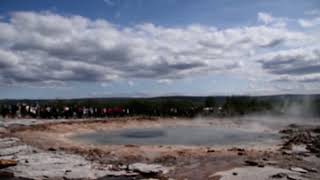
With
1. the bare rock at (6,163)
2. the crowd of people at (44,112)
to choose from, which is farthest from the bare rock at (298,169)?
the crowd of people at (44,112)

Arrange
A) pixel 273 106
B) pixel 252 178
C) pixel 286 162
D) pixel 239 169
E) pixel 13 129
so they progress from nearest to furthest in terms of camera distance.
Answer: pixel 252 178 < pixel 239 169 < pixel 286 162 < pixel 13 129 < pixel 273 106

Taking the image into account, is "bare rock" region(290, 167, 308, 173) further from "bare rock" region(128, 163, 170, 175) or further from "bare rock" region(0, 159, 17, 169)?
"bare rock" region(0, 159, 17, 169)

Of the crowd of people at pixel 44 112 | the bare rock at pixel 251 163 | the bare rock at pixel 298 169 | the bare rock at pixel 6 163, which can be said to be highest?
the crowd of people at pixel 44 112

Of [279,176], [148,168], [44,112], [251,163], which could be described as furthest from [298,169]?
[44,112]

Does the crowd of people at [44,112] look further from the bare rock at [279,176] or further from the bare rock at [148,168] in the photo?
the bare rock at [279,176]

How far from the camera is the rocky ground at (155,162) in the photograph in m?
14.3

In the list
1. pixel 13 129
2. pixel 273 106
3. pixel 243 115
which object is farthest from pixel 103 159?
pixel 273 106

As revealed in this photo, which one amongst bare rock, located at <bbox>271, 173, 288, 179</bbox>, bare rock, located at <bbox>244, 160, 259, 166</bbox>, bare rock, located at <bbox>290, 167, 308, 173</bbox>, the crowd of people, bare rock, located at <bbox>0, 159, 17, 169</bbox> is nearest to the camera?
bare rock, located at <bbox>271, 173, 288, 179</bbox>

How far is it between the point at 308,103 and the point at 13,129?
45.2 m

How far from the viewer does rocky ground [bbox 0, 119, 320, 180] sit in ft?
47.1

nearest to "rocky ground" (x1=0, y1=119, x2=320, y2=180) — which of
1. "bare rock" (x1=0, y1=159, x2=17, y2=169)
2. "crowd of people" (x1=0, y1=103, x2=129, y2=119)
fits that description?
"bare rock" (x1=0, y1=159, x2=17, y2=169)

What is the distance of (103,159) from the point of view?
681 inches

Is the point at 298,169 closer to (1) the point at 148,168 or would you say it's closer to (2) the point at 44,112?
(1) the point at 148,168

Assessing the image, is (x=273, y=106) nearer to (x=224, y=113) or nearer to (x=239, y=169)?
(x=224, y=113)
